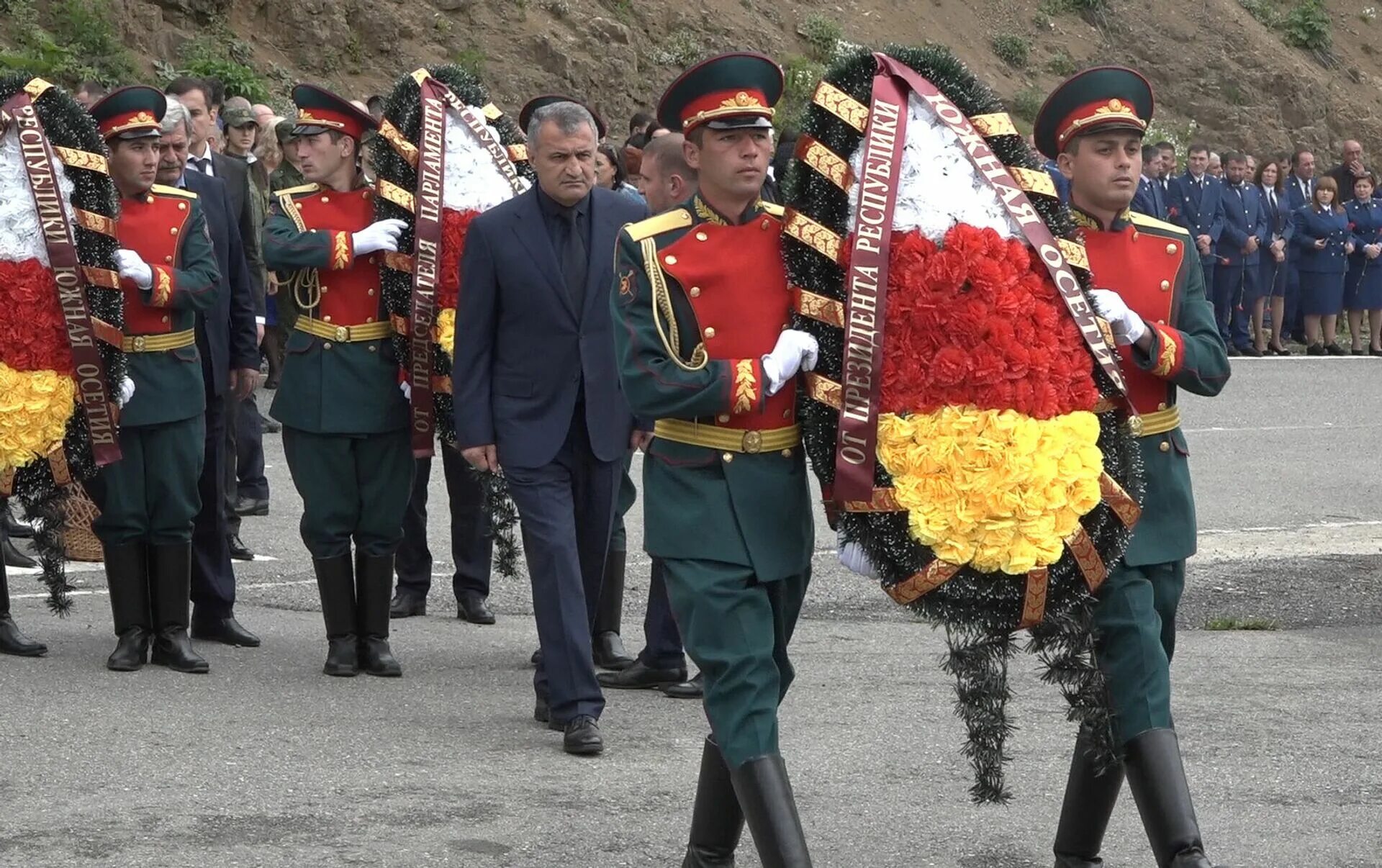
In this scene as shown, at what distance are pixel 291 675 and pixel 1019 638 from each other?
284 cm

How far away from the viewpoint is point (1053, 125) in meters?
5.57

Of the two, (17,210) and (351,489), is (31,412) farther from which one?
(351,489)

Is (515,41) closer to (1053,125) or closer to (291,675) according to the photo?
(291,675)

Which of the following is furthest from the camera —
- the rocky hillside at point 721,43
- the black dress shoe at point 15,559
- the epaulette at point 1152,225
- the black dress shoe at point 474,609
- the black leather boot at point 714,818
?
the rocky hillside at point 721,43

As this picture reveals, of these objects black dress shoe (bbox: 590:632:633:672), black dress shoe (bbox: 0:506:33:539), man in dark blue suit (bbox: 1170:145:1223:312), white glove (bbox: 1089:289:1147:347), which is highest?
man in dark blue suit (bbox: 1170:145:1223:312)

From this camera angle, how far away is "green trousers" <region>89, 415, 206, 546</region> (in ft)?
25.8

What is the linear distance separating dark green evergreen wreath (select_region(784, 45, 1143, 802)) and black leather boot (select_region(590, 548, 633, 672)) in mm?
3156

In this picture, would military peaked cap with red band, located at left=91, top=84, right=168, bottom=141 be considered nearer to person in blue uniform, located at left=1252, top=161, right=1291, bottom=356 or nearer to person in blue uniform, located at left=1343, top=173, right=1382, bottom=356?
person in blue uniform, located at left=1252, top=161, right=1291, bottom=356

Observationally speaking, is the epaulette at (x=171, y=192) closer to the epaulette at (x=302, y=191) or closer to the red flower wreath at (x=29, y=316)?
the epaulette at (x=302, y=191)

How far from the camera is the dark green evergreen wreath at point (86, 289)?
24.7ft

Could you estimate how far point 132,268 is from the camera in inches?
299

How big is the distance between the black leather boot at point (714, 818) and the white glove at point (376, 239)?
3106 millimetres

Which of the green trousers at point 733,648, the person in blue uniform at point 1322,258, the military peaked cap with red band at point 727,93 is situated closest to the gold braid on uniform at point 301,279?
the military peaked cap with red band at point 727,93

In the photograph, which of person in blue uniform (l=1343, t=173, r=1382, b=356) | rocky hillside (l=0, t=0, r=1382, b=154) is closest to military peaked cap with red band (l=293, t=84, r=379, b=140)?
rocky hillside (l=0, t=0, r=1382, b=154)
